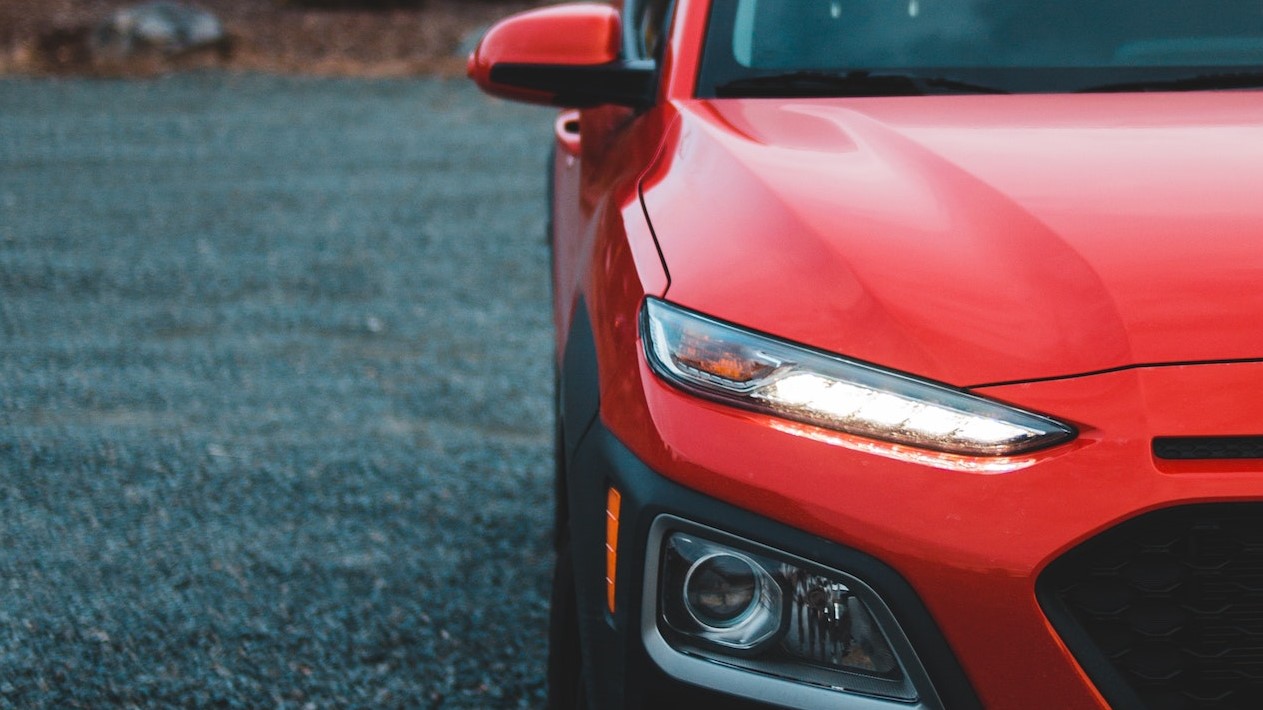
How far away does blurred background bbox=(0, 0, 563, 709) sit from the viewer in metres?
2.87

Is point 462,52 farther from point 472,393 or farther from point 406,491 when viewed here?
point 406,491

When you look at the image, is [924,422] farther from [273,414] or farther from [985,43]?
[273,414]

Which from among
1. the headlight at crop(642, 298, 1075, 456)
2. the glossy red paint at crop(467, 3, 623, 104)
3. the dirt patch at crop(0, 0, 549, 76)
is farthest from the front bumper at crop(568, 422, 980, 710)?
the dirt patch at crop(0, 0, 549, 76)

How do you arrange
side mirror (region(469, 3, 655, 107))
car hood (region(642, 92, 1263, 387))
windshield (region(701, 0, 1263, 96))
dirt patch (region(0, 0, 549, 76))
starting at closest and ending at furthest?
1. car hood (region(642, 92, 1263, 387))
2. windshield (region(701, 0, 1263, 96))
3. side mirror (region(469, 3, 655, 107))
4. dirt patch (region(0, 0, 549, 76))

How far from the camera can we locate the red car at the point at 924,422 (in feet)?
4.50

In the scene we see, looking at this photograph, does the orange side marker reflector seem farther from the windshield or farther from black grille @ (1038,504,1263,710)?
the windshield

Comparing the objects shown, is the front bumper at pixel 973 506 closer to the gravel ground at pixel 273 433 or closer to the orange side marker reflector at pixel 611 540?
the orange side marker reflector at pixel 611 540

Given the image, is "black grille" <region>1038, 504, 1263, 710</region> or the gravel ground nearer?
"black grille" <region>1038, 504, 1263, 710</region>

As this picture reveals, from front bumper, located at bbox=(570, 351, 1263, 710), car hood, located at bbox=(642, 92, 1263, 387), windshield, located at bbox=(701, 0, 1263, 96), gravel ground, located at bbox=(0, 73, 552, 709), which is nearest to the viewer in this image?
front bumper, located at bbox=(570, 351, 1263, 710)

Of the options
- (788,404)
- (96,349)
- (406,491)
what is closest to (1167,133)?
(788,404)

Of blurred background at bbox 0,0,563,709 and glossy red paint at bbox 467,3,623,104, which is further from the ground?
glossy red paint at bbox 467,3,623,104

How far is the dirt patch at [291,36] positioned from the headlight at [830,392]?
11.9 m

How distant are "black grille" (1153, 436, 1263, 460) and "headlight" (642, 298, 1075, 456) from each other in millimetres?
Result: 93

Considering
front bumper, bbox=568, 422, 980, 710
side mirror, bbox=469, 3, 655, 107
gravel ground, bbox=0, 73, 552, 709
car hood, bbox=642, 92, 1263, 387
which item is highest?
side mirror, bbox=469, 3, 655, 107
